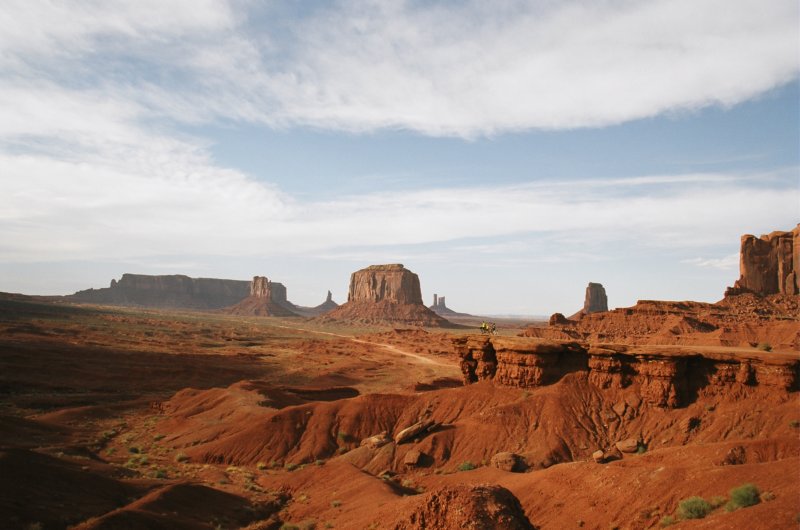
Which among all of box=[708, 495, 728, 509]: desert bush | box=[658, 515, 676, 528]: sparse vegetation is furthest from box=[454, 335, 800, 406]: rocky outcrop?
box=[658, 515, 676, 528]: sparse vegetation

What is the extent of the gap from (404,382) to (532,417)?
104 ft

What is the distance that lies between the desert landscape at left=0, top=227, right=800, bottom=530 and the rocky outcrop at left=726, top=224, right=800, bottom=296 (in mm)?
15272

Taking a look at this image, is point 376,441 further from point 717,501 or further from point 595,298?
point 595,298

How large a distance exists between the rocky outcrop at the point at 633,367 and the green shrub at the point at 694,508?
13.8 m

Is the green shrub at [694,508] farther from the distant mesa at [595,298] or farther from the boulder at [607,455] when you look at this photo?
the distant mesa at [595,298]

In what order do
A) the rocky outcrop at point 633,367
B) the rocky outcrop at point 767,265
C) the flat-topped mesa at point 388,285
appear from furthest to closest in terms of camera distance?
1. the flat-topped mesa at point 388,285
2. the rocky outcrop at point 767,265
3. the rocky outcrop at point 633,367

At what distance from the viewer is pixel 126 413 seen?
40.9 m

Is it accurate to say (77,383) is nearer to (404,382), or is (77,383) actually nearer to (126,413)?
(126,413)

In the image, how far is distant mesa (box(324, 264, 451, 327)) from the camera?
17338 centimetres

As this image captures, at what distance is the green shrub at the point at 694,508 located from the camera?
1264 cm

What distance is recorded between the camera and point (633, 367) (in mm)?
27516

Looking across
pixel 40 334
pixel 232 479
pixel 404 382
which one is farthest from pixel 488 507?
pixel 40 334

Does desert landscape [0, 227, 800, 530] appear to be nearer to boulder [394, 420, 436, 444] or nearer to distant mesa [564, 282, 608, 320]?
boulder [394, 420, 436, 444]

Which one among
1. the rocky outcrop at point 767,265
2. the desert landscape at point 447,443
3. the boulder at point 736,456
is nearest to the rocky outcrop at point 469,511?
the desert landscape at point 447,443
